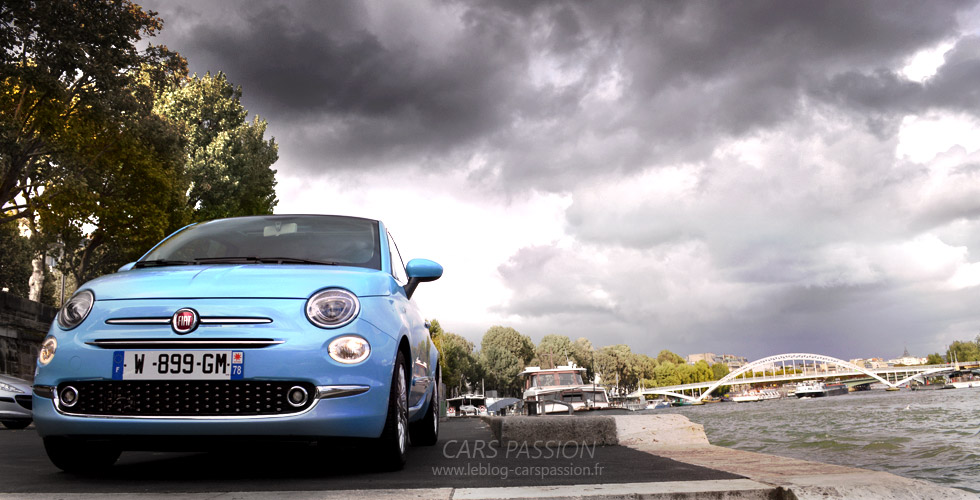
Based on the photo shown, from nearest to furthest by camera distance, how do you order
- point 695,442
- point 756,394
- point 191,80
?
point 695,442 < point 191,80 < point 756,394

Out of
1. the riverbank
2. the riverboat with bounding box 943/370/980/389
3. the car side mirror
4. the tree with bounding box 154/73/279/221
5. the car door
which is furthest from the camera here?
the riverboat with bounding box 943/370/980/389

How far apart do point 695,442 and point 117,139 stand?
1943 cm

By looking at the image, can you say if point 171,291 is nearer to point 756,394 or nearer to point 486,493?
point 486,493

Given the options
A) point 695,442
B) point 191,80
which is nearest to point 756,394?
point 191,80

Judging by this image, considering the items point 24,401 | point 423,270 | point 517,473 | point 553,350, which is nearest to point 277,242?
point 423,270

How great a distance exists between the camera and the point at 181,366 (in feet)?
12.6

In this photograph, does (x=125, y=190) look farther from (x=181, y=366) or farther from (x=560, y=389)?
(x=181, y=366)

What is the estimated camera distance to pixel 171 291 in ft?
13.3

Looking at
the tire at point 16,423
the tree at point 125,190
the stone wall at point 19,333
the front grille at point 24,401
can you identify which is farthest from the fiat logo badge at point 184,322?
the stone wall at point 19,333

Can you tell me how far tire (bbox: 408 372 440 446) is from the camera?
6961 millimetres

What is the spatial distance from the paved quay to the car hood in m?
0.98

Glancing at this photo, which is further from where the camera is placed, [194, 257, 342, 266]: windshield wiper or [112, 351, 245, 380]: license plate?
[194, 257, 342, 266]: windshield wiper

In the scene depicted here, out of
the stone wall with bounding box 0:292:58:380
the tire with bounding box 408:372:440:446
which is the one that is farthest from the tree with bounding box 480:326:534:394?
the tire with bounding box 408:372:440:446

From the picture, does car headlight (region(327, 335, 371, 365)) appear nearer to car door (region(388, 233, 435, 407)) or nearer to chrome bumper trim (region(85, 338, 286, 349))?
chrome bumper trim (region(85, 338, 286, 349))
